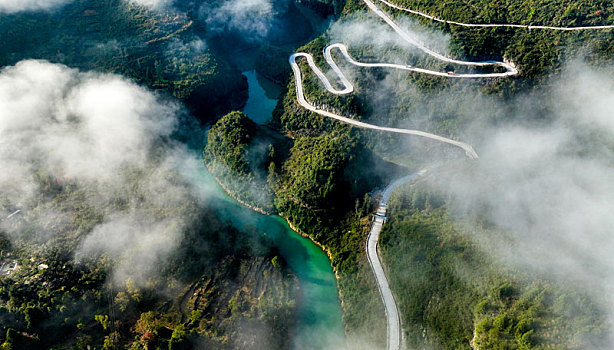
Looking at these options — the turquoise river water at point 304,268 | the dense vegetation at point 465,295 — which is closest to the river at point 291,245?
the turquoise river water at point 304,268

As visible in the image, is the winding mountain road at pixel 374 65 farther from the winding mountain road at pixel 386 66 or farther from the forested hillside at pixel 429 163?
the forested hillside at pixel 429 163

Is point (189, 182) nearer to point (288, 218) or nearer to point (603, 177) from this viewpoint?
point (288, 218)

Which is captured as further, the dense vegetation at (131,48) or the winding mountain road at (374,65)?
the dense vegetation at (131,48)

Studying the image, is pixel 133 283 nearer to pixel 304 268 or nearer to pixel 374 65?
pixel 304 268

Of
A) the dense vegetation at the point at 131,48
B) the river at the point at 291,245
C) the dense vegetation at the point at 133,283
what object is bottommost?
the dense vegetation at the point at 133,283

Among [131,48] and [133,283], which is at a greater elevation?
[131,48]

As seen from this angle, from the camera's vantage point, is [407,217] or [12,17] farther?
[12,17]

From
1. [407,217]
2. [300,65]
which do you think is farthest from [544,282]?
[300,65]

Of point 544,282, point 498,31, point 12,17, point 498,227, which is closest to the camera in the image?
point 544,282

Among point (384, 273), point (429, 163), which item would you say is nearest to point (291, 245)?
point (384, 273)
